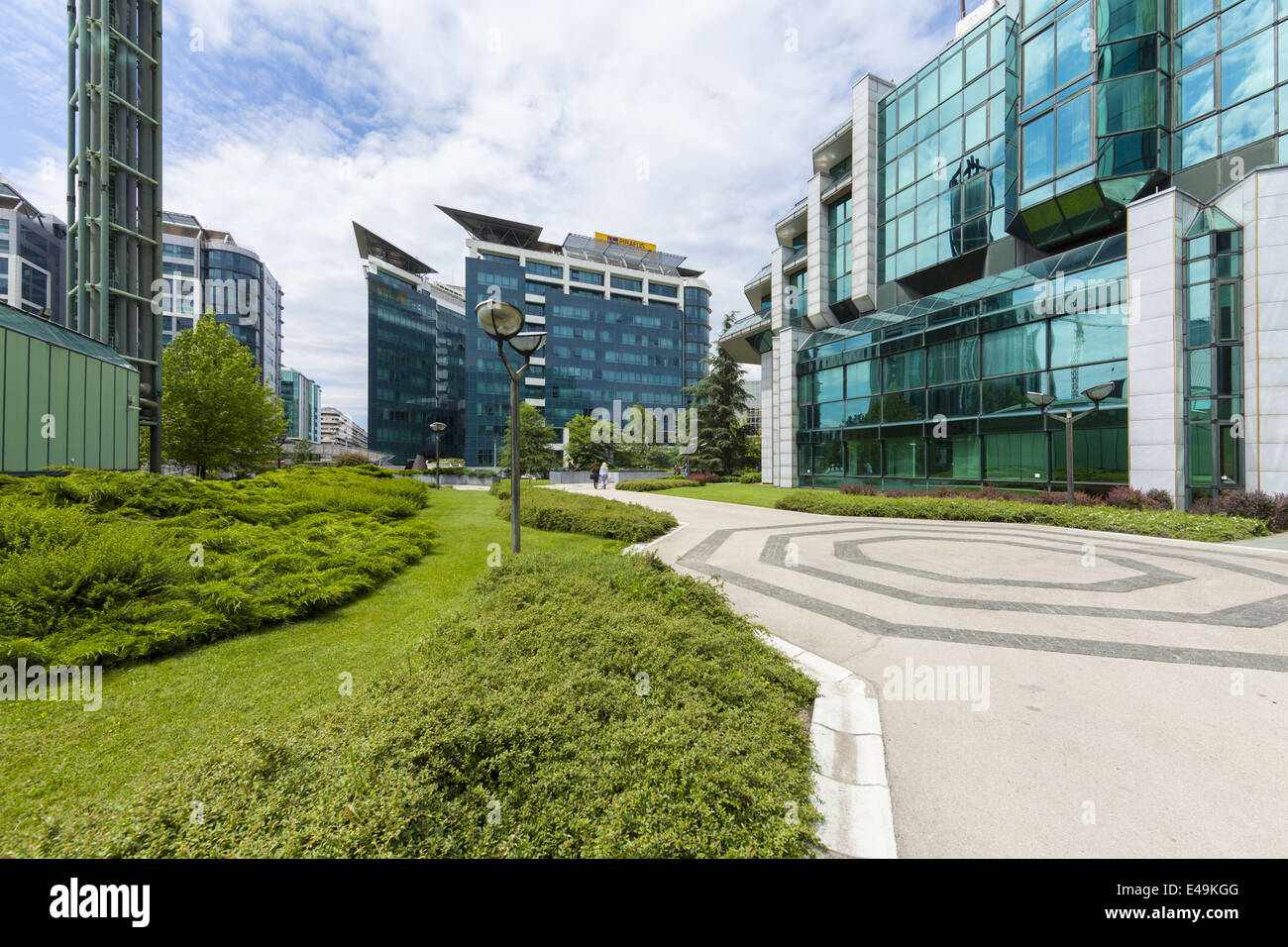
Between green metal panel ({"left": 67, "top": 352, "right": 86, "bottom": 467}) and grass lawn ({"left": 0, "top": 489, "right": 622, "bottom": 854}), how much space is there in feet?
50.7

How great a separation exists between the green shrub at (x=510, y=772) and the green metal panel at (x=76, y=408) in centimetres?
1792

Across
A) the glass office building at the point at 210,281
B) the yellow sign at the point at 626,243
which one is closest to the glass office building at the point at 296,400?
the glass office building at the point at 210,281

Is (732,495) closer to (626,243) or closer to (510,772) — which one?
(510,772)

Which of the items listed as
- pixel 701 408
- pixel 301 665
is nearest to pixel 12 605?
pixel 301 665

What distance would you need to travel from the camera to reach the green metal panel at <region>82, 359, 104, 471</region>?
14.7 m

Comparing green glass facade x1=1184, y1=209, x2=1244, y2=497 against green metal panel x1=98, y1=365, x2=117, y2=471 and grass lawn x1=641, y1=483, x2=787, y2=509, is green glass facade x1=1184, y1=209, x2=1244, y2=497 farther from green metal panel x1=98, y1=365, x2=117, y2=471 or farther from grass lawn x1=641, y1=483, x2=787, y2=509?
green metal panel x1=98, y1=365, x2=117, y2=471

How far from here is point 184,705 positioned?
3645 mm

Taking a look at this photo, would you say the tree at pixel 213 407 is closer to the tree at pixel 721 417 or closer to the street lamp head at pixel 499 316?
the street lamp head at pixel 499 316

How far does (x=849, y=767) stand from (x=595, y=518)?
10035 millimetres

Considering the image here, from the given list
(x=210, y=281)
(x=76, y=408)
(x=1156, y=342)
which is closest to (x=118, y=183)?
(x=76, y=408)

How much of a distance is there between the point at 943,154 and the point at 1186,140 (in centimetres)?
1031

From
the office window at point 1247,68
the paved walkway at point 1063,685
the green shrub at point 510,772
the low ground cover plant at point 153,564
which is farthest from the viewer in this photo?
the office window at point 1247,68

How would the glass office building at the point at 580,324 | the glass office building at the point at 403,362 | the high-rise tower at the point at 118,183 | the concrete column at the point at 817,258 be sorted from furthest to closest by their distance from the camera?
the glass office building at the point at 403,362 → the glass office building at the point at 580,324 → the concrete column at the point at 817,258 → the high-rise tower at the point at 118,183

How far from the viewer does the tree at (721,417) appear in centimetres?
4181
